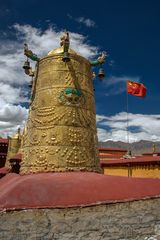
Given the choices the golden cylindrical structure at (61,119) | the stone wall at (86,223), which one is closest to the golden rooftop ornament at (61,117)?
the golden cylindrical structure at (61,119)

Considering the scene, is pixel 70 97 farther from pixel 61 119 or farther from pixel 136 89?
pixel 136 89

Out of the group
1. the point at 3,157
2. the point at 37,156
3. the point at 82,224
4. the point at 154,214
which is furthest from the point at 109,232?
the point at 3,157

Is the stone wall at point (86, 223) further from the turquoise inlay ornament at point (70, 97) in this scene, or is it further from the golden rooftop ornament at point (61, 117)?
the turquoise inlay ornament at point (70, 97)

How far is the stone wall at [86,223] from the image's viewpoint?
4.95 metres

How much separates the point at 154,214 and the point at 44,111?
350cm

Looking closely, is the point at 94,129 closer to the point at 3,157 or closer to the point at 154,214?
the point at 154,214

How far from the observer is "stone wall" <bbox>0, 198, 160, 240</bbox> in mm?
4949

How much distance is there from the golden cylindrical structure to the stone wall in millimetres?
1739

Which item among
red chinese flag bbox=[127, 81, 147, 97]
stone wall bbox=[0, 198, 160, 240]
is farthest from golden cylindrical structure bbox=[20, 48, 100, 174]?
red chinese flag bbox=[127, 81, 147, 97]

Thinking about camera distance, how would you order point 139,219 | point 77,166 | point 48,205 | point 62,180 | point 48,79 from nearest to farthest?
point 48,205
point 139,219
point 62,180
point 77,166
point 48,79

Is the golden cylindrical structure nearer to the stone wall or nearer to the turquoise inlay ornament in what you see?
the turquoise inlay ornament

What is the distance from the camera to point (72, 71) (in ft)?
24.8

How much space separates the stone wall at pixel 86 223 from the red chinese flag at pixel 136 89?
12829 mm

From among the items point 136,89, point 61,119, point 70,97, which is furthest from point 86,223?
point 136,89
